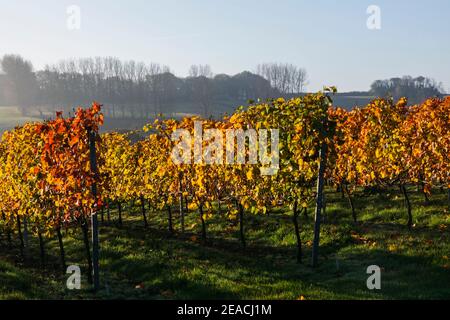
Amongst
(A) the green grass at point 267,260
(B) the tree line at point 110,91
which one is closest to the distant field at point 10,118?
(B) the tree line at point 110,91

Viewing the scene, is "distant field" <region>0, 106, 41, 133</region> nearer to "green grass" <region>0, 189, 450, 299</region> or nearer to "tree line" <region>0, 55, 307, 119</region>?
"tree line" <region>0, 55, 307, 119</region>

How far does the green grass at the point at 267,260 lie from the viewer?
12750 mm

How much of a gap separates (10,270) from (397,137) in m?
17.0

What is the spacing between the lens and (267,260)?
17.1 metres

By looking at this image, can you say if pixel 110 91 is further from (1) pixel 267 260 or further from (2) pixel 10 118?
(1) pixel 267 260

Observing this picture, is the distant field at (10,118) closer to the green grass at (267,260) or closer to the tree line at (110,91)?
the tree line at (110,91)

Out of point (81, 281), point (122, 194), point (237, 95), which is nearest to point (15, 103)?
point (237, 95)

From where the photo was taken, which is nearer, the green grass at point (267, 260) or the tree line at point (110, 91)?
the green grass at point (267, 260)

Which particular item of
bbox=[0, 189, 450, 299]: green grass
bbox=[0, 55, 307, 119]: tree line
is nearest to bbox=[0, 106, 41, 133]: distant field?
bbox=[0, 55, 307, 119]: tree line

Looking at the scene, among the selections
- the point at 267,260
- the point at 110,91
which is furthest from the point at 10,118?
the point at 267,260

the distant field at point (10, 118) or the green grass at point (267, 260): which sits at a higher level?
the distant field at point (10, 118)
